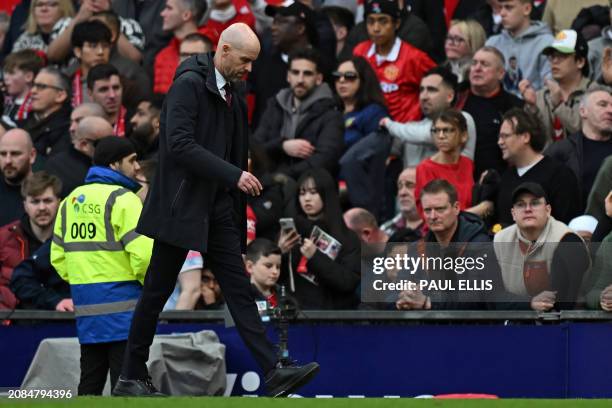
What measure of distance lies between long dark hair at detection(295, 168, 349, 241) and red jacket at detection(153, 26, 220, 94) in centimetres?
321

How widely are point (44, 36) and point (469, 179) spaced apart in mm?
6369

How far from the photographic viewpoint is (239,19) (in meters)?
16.5

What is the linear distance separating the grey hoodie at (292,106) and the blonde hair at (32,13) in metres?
3.60

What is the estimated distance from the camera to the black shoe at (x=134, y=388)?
9.34 meters

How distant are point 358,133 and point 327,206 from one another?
2019mm

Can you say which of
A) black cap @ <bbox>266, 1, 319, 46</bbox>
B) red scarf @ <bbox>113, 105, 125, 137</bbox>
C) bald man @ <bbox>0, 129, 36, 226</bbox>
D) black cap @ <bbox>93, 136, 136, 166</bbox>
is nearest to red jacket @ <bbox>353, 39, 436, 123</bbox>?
black cap @ <bbox>266, 1, 319, 46</bbox>

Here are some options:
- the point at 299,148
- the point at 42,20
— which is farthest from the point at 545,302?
the point at 42,20

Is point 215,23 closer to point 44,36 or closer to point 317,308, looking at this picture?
point 44,36

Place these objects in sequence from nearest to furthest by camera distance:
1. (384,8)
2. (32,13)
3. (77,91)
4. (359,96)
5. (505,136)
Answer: (505,136), (359,96), (384,8), (77,91), (32,13)

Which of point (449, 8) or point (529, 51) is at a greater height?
point (449, 8)

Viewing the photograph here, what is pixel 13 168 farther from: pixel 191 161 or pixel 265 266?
pixel 191 161

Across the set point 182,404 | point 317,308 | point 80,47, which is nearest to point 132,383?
point 182,404

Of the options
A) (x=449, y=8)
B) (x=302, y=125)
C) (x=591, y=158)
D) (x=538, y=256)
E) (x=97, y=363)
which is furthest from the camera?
(x=449, y=8)

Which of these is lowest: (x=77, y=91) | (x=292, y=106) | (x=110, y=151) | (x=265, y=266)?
(x=265, y=266)
